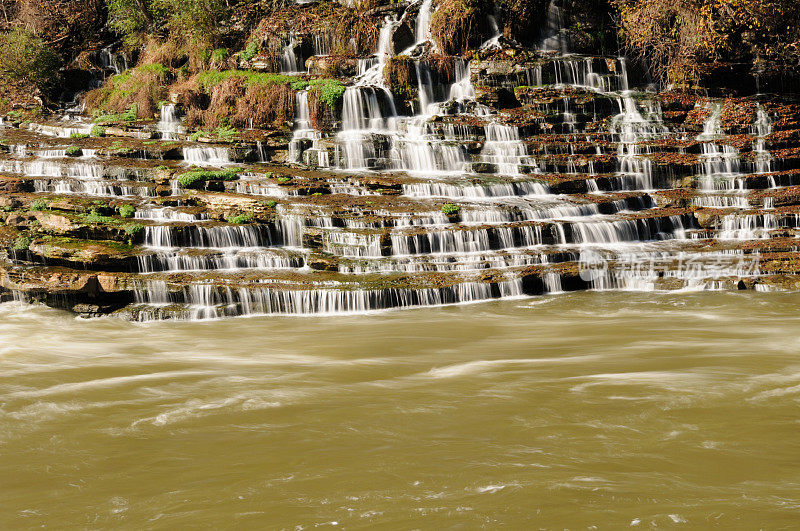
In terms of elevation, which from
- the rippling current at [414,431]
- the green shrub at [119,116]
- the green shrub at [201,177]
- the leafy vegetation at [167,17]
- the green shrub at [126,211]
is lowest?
the rippling current at [414,431]

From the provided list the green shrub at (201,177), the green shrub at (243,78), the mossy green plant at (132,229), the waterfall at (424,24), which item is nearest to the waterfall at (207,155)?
the green shrub at (201,177)

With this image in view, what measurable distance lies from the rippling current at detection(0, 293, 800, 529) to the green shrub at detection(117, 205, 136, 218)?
6336 millimetres

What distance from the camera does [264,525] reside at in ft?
12.7

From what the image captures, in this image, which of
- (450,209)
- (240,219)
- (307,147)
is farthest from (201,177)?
(450,209)

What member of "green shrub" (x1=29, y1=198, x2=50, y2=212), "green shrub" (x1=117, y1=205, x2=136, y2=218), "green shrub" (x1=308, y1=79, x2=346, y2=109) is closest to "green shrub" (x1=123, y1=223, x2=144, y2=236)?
"green shrub" (x1=117, y1=205, x2=136, y2=218)

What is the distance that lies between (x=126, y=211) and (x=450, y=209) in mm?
7676

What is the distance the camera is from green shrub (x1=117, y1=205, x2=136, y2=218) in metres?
15.7

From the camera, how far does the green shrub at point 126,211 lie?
15.7 m

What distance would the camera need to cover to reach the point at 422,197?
17797mm

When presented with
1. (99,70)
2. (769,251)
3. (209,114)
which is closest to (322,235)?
(769,251)

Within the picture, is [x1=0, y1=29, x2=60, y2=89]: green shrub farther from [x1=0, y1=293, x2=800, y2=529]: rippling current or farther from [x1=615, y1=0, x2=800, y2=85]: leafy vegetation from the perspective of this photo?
[x1=615, y1=0, x2=800, y2=85]: leafy vegetation

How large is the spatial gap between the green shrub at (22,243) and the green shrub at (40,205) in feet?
5.82

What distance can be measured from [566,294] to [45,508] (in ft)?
34.1

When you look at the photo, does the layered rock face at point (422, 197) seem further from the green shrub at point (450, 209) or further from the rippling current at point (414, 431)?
the rippling current at point (414, 431)
